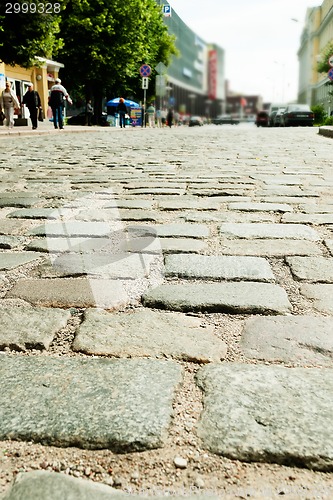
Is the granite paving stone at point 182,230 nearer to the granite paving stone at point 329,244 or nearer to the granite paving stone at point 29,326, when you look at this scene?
the granite paving stone at point 329,244

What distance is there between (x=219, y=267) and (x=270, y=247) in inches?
20.7

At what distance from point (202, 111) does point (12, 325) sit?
360ft

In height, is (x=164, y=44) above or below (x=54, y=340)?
above

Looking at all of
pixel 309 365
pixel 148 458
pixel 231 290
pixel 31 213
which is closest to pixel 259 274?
pixel 231 290

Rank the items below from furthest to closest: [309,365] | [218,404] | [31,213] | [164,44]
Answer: [164,44], [31,213], [309,365], [218,404]

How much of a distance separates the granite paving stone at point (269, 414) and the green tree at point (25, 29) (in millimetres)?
16771

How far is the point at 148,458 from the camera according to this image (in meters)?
1.16

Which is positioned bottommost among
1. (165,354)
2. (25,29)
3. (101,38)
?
(165,354)

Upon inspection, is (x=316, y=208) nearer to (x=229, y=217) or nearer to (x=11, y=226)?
(x=229, y=217)

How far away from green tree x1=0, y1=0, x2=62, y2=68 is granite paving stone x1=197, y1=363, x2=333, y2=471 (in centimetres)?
1677

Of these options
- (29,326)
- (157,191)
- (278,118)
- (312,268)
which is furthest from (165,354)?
(278,118)

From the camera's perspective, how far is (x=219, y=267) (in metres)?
2.59

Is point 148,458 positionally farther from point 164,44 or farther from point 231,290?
point 164,44

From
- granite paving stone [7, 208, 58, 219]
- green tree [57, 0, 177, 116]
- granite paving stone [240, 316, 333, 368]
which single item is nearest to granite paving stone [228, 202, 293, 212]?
granite paving stone [7, 208, 58, 219]
